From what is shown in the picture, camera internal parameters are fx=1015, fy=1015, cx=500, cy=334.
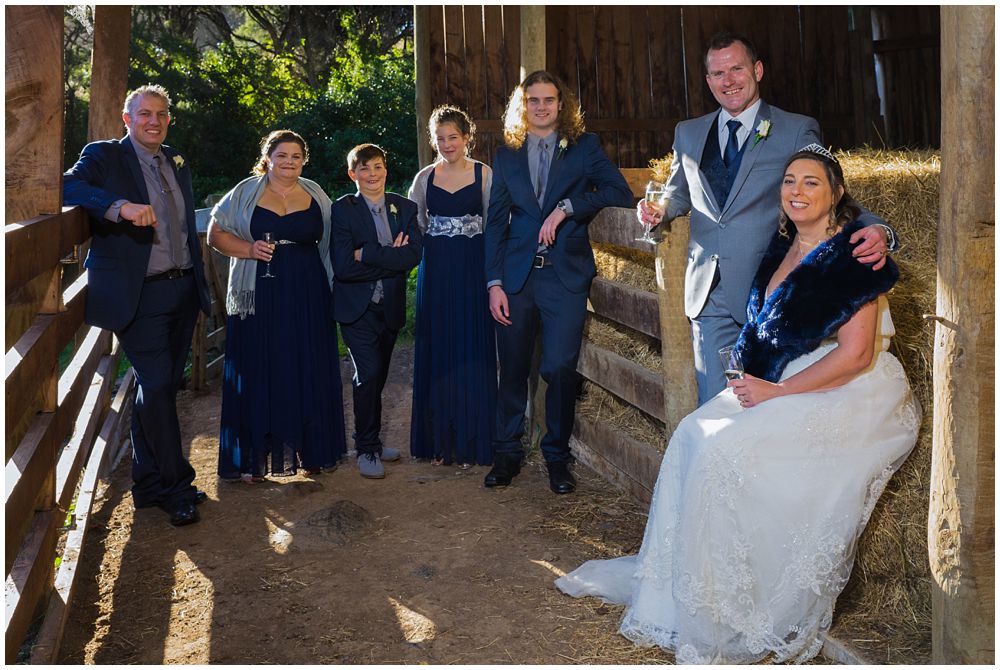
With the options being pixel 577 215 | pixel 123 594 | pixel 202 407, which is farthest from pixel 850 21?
pixel 123 594

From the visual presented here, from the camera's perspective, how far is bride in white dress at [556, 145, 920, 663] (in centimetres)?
318

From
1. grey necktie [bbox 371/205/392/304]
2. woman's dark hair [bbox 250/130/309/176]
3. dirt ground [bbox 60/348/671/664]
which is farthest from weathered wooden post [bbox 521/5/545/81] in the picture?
dirt ground [bbox 60/348/671/664]

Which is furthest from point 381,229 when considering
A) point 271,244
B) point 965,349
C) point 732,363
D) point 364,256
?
point 965,349

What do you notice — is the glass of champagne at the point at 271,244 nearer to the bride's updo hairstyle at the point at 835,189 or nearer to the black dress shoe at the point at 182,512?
the black dress shoe at the point at 182,512

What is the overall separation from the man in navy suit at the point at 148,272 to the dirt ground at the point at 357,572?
0.29 m

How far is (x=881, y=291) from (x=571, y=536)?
200 cm

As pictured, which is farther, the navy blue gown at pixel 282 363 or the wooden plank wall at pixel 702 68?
the wooden plank wall at pixel 702 68

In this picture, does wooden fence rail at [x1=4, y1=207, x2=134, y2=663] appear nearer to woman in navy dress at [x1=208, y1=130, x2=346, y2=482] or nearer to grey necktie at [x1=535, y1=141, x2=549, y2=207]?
woman in navy dress at [x1=208, y1=130, x2=346, y2=482]

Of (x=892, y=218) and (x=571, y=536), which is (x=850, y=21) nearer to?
(x=892, y=218)

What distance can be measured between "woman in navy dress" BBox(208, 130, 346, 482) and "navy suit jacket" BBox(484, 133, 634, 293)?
1064 millimetres

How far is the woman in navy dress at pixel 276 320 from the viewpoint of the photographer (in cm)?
538

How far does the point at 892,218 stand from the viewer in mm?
4113

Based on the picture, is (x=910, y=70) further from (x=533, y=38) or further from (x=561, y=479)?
(x=561, y=479)

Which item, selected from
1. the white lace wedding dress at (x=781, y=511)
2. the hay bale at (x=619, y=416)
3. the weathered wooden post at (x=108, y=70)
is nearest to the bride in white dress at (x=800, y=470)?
the white lace wedding dress at (x=781, y=511)
